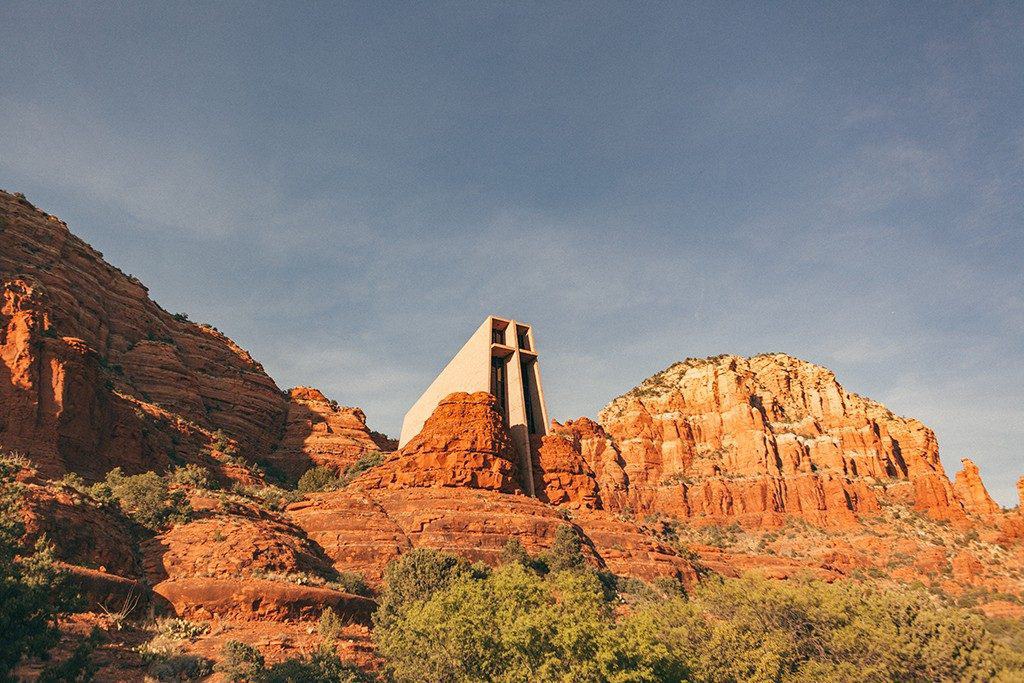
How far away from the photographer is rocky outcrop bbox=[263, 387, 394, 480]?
227 feet

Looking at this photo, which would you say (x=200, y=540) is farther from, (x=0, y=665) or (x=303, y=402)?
(x=303, y=402)

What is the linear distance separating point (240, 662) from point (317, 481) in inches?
1615

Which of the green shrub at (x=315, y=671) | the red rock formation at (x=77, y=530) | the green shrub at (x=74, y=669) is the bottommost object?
the green shrub at (x=315, y=671)

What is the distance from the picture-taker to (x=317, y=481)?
59.5 metres

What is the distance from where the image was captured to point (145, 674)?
18.6 m

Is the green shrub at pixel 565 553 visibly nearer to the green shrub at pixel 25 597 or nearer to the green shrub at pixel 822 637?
the green shrub at pixel 822 637

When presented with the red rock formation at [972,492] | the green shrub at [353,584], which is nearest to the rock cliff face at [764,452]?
the red rock formation at [972,492]

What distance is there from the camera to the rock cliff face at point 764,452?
8456cm

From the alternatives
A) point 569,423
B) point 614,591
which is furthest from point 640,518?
point 614,591

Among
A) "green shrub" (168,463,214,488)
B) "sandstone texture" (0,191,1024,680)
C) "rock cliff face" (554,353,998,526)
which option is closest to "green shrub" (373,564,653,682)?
"sandstone texture" (0,191,1024,680)

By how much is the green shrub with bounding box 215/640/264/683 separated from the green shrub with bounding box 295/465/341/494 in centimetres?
3500

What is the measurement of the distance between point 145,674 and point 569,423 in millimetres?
78669

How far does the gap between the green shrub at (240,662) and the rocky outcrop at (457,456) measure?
2533 centimetres

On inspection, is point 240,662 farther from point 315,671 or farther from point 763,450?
point 763,450
